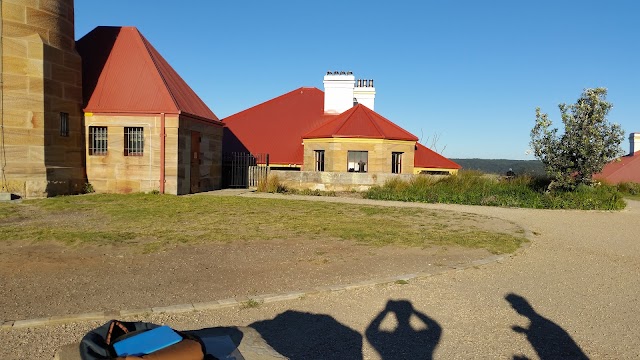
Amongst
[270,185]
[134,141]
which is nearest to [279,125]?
[270,185]

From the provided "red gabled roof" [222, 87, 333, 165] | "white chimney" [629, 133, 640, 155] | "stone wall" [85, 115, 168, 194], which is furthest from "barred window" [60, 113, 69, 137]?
"white chimney" [629, 133, 640, 155]

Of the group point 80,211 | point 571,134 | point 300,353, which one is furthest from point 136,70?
point 300,353

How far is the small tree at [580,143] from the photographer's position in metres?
17.5

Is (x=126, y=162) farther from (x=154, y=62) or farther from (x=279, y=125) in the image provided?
(x=279, y=125)

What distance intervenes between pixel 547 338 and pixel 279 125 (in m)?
27.7

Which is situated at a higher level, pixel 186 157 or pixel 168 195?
pixel 186 157

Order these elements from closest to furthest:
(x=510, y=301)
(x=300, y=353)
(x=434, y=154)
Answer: (x=300, y=353) < (x=510, y=301) < (x=434, y=154)

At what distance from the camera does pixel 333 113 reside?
103ft

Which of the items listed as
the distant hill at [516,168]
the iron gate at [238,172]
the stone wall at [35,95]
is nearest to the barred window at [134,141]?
the stone wall at [35,95]

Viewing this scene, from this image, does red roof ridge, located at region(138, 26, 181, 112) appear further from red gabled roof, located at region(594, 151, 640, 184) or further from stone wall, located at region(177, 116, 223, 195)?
red gabled roof, located at region(594, 151, 640, 184)

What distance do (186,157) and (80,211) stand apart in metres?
6.53

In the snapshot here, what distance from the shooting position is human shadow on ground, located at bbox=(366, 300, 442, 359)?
4320 millimetres

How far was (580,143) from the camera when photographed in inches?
691

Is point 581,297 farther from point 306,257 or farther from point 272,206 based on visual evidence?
point 272,206
